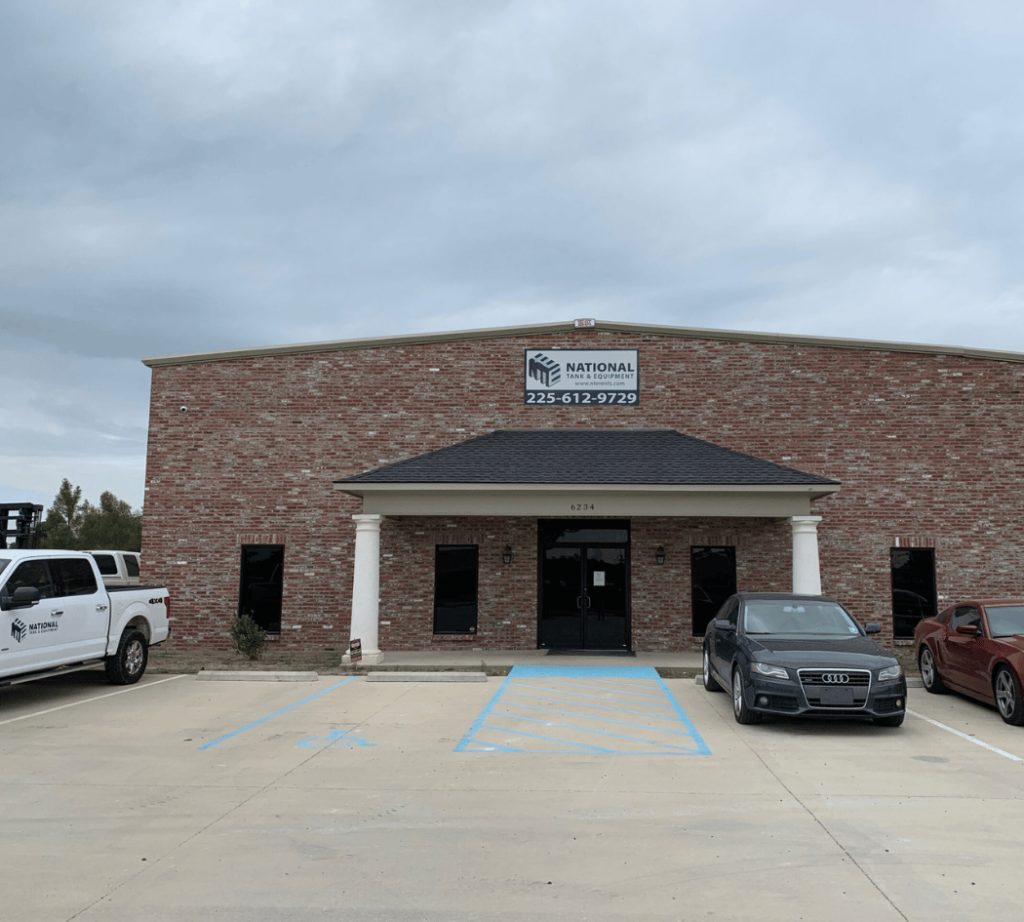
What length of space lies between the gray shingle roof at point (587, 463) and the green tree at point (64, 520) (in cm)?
5298

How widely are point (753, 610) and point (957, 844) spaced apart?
18.5 feet

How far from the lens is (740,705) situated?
10047 millimetres

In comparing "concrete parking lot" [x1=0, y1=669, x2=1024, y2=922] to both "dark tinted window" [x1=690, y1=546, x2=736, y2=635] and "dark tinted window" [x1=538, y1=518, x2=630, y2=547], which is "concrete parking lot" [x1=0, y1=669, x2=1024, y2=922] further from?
"dark tinted window" [x1=538, y1=518, x2=630, y2=547]

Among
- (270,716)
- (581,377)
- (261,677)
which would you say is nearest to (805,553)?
(581,377)

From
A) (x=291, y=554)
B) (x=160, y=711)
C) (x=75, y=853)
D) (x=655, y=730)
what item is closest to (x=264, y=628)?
(x=291, y=554)

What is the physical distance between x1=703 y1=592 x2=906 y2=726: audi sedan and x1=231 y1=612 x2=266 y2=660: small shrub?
897 centimetres

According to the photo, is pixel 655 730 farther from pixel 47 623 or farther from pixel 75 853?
pixel 47 623

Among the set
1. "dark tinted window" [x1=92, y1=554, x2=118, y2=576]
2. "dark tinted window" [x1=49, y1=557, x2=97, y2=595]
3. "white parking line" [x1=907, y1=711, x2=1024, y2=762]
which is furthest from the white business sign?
"dark tinted window" [x1=92, y1=554, x2=118, y2=576]

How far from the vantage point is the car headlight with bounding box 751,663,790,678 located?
9508 mm

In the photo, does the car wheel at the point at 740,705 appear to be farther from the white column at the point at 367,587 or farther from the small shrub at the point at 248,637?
the small shrub at the point at 248,637

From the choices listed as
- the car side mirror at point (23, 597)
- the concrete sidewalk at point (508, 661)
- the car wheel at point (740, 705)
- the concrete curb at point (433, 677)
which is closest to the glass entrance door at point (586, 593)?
the concrete sidewalk at point (508, 661)

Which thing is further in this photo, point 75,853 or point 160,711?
point 160,711

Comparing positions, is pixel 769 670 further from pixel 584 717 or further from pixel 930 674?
pixel 930 674

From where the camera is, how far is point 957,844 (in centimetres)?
582
